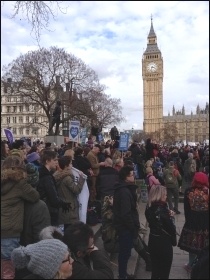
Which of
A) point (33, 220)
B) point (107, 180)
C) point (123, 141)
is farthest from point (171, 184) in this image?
point (33, 220)

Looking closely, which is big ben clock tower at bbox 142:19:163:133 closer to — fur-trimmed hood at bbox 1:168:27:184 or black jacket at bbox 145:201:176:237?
black jacket at bbox 145:201:176:237

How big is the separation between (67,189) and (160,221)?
1522 millimetres

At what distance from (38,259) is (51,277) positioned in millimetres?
161

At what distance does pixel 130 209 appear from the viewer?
598cm

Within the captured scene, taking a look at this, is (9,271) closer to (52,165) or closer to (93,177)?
(52,165)

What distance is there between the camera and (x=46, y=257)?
10.1 ft

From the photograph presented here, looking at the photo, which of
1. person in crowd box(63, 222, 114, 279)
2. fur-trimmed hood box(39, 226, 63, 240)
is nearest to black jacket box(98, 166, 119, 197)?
person in crowd box(63, 222, 114, 279)

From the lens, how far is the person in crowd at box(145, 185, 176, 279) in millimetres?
5500

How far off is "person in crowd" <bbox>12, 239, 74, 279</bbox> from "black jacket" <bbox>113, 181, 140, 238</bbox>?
2.77m

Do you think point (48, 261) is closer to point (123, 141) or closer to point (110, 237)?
point (110, 237)

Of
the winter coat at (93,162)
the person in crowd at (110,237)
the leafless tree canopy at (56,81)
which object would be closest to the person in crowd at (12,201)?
the person in crowd at (110,237)

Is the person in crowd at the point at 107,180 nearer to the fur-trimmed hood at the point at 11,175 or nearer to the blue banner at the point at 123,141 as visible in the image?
the fur-trimmed hood at the point at 11,175

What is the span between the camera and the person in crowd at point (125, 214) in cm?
593

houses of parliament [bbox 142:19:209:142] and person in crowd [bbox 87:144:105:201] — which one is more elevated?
houses of parliament [bbox 142:19:209:142]
